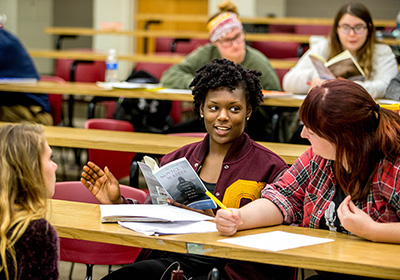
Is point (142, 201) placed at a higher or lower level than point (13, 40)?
lower

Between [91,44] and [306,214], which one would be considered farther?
[91,44]

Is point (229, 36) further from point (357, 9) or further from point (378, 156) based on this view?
point (378, 156)

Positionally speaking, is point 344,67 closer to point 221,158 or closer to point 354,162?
point 221,158

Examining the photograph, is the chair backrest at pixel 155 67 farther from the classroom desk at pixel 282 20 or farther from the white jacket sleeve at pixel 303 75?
the white jacket sleeve at pixel 303 75

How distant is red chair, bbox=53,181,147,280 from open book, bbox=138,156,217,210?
0.38 meters

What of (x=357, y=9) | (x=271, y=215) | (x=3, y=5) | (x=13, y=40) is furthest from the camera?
(x=3, y=5)

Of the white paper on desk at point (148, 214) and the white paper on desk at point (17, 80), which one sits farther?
the white paper on desk at point (17, 80)

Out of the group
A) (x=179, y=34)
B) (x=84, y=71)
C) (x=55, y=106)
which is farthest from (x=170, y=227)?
(x=179, y=34)

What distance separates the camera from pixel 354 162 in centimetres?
182

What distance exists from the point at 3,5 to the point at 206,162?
7.44 meters

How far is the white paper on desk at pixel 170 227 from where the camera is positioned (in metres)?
1.76

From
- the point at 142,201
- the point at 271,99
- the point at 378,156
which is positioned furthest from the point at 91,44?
the point at 378,156

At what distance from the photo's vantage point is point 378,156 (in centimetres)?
183

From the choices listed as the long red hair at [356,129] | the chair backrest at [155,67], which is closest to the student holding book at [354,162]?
the long red hair at [356,129]
